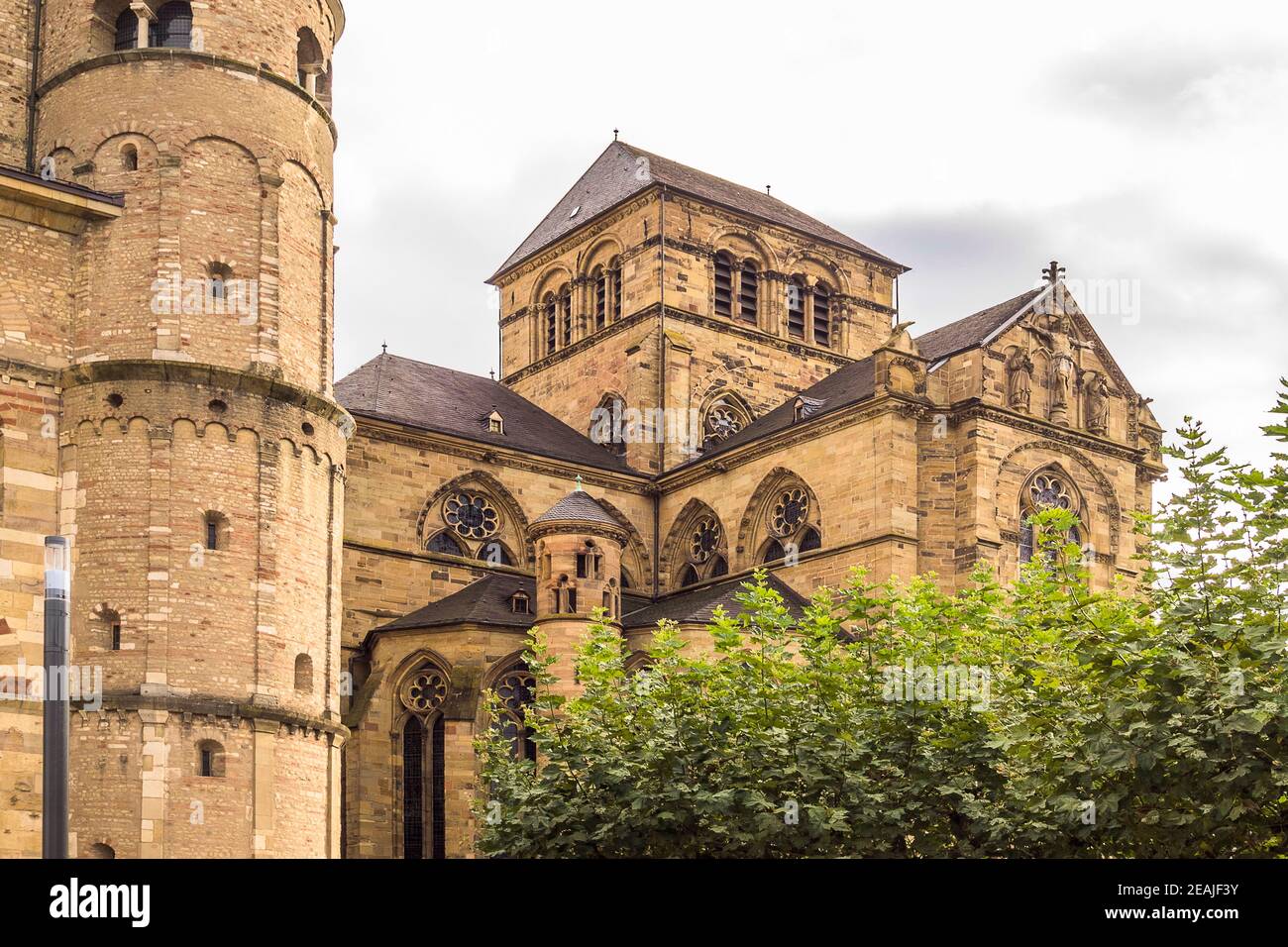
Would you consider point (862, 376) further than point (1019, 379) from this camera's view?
Yes

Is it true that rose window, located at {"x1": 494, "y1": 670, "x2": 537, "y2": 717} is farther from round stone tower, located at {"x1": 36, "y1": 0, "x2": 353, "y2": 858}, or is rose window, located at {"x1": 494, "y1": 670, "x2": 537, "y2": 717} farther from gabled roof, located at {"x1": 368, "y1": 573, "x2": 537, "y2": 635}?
round stone tower, located at {"x1": 36, "y1": 0, "x2": 353, "y2": 858}

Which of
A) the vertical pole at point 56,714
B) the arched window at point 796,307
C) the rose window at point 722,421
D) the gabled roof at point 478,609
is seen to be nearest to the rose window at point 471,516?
the gabled roof at point 478,609

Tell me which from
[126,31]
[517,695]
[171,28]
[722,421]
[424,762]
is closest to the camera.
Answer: [171,28]

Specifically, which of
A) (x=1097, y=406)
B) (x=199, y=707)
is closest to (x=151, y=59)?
(x=199, y=707)

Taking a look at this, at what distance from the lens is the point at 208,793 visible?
109 feet

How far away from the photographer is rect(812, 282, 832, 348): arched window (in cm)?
6223

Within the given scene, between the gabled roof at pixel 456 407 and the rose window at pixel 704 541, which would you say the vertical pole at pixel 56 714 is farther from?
the rose window at pixel 704 541

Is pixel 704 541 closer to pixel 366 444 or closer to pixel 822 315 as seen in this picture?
pixel 366 444

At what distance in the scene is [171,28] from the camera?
123ft

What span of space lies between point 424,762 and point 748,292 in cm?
2266

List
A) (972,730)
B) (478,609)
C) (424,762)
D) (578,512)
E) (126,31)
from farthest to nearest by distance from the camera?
(578,512) → (478,609) → (424,762) → (126,31) → (972,730)
